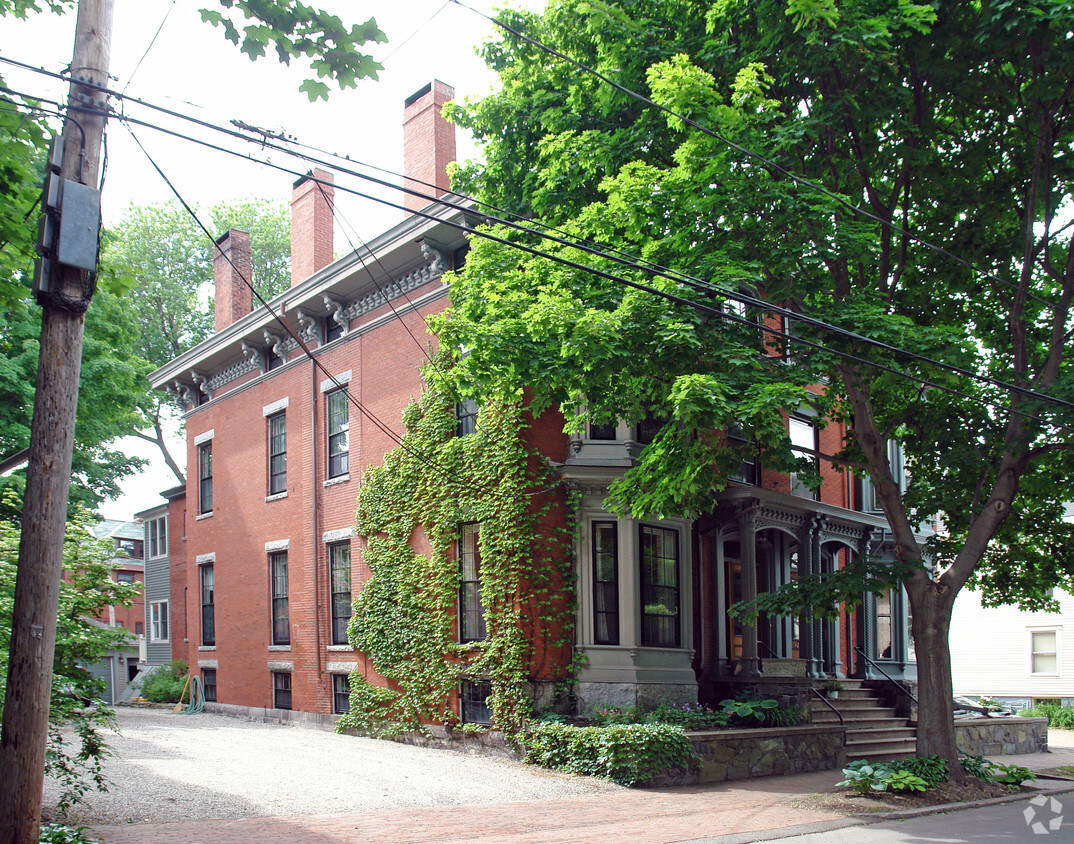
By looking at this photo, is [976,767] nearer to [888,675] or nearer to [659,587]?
[659,587]

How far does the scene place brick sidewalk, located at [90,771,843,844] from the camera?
966 centimetres

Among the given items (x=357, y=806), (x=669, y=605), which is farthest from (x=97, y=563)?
(x=669, y=605)

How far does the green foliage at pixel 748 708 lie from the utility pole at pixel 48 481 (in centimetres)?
1137

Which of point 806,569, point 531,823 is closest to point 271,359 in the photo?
point 806,569

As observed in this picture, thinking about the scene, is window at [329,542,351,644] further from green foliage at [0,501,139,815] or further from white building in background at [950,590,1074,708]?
white building in background at [950,590,1074,708]

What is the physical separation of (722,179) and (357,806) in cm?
897

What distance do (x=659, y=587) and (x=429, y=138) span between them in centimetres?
1006

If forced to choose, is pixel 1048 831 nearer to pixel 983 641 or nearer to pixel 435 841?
pixel 435 841

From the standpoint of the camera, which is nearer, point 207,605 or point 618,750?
point 618,750

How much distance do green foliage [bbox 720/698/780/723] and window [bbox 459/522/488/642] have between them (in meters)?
4.40

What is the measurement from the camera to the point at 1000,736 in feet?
65.1

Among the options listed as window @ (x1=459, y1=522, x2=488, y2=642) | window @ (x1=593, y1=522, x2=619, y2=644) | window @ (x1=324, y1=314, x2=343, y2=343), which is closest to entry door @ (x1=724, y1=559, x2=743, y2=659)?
window @ (x1=593, y1=522, x2=619, y2=644)

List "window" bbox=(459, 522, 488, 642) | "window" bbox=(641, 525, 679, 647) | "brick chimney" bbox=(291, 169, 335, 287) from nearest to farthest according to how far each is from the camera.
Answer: "window" bbox=(641, 525, 679, 647) < "window" bbox=(459, 522, 488, 642) < "brick chimney" bbox=(291, 169, 335, 287)

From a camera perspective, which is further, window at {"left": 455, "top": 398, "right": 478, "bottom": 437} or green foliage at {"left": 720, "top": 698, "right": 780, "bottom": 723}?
window at {"left": 455, "top": 398, "right": 478, "bottom": 437}
